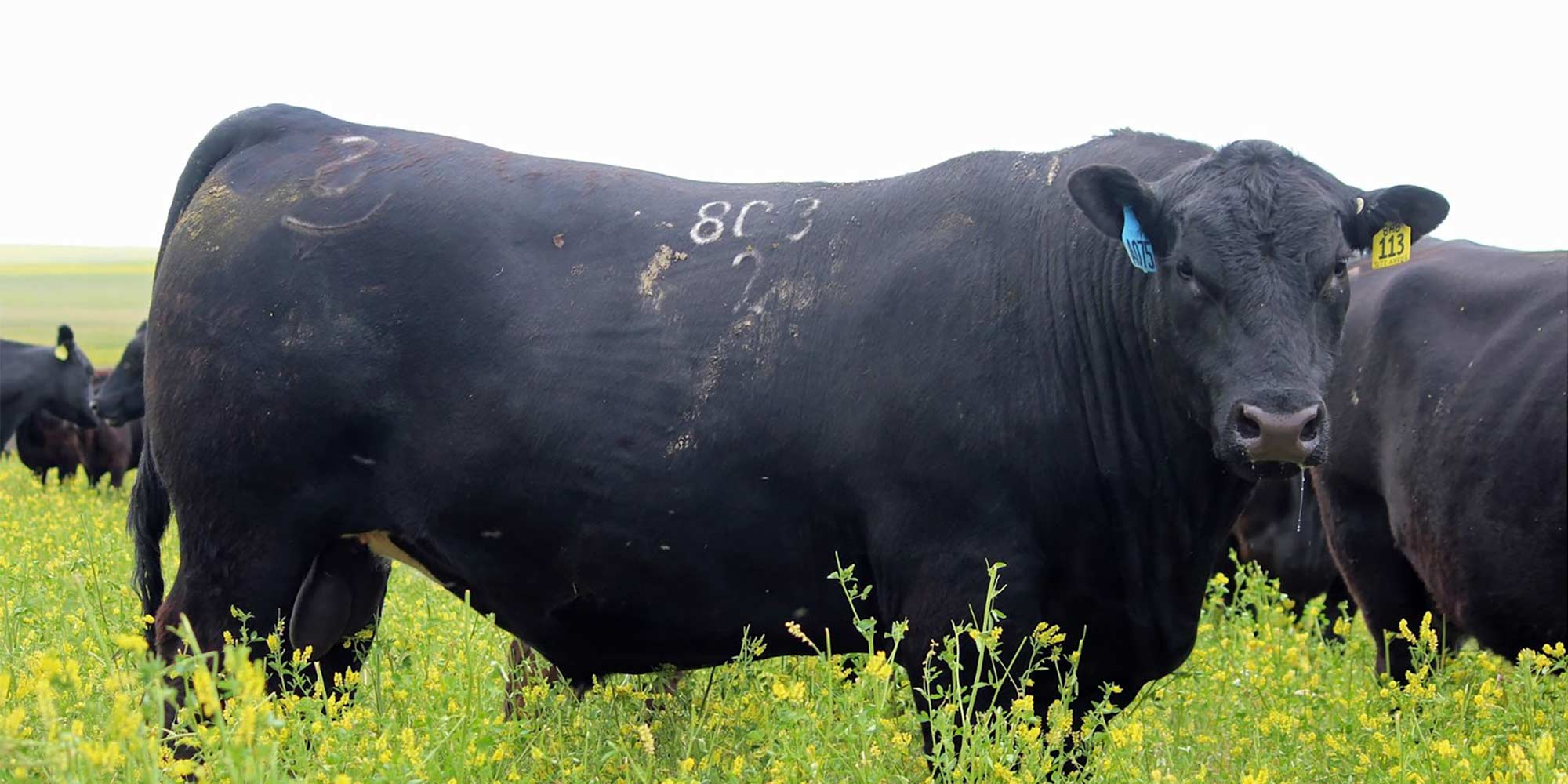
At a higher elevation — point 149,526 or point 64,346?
point 149,526

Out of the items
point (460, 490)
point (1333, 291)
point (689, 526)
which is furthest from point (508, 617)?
point (1333, 291)

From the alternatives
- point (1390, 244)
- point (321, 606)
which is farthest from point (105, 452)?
point (1390, 244)

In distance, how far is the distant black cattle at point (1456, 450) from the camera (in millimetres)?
6473

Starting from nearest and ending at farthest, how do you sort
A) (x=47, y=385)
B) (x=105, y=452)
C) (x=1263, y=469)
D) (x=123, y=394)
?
(x=1263, y=469) → (x=123, y=394) → (x=105, y=452) → (x=47, y=385)

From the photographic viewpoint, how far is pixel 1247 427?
428 centimetres

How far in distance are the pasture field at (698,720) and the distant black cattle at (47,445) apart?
16047 mm

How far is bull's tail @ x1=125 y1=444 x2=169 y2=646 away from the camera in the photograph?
5746 mm

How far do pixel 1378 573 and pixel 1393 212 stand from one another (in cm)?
301

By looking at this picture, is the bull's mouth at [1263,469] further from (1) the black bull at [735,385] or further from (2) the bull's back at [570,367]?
(2) the bull's back at [570,367]

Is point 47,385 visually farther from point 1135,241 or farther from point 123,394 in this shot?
point 1135,241

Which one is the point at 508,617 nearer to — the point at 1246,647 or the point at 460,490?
the point at 460,490

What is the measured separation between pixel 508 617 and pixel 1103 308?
2.29 meters

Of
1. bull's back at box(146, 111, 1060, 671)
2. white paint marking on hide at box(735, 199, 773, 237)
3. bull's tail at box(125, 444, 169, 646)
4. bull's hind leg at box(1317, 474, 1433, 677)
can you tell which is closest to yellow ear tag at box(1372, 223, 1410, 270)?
bull's back at box(146, 111, 1060, 671)

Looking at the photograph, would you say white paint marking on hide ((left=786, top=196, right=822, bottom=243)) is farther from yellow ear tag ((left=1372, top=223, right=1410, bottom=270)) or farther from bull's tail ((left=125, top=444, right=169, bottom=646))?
bull's tail ((left=125, top=444, right=169, bottom=646))
